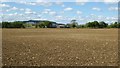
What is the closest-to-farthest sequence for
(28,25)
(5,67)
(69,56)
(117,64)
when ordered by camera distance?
(5,67), (117,64), (69,56), (28,25)

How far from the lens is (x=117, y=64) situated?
10586mm

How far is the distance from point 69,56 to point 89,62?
1.38 m

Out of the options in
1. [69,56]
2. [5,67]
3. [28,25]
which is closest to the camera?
[5,67]

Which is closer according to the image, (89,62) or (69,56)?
(89,62)

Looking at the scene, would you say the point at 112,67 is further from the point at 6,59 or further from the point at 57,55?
the point at 6,59

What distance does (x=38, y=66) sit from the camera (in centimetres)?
987

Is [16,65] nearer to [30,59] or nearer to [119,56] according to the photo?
[30,59]

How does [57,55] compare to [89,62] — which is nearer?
[89,62]

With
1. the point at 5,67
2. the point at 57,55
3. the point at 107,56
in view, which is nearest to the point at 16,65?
the point at 5,67

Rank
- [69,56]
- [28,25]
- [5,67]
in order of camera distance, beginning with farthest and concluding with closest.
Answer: [28,25] → [69,56] → [5,67]

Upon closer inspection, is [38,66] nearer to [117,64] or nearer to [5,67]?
[5,67]

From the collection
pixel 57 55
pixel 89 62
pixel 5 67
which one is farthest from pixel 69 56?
pixel 5 67

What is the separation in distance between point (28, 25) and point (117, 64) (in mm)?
56831

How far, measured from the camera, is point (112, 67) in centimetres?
1002
